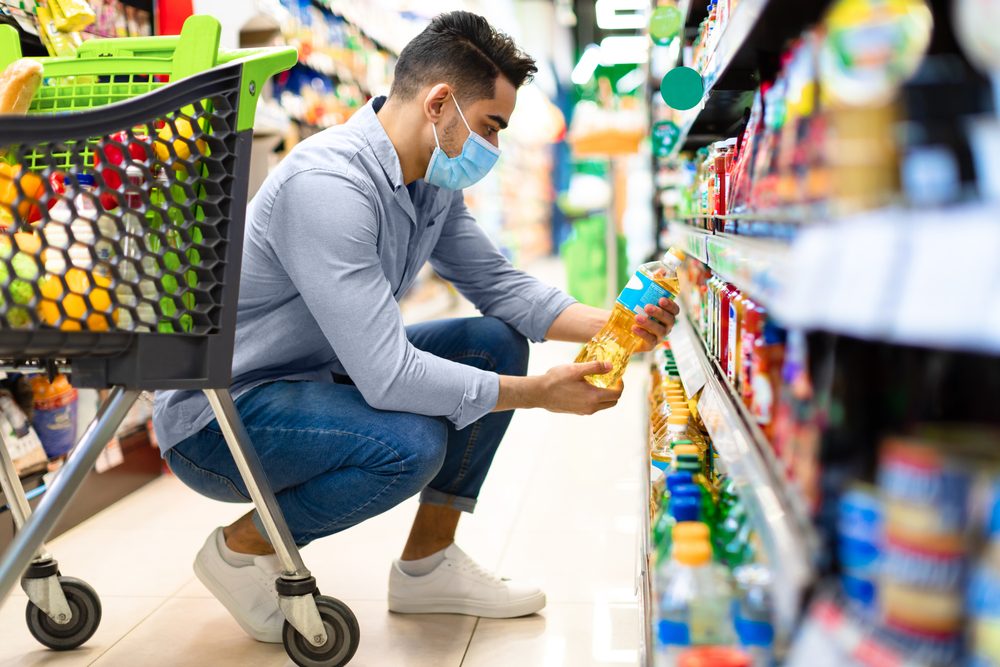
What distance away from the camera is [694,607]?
122 centimetres

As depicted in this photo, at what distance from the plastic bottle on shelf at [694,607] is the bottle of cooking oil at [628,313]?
82cm

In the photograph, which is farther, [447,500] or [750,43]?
[447,500]

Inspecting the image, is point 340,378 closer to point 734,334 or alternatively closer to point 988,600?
point 734,334

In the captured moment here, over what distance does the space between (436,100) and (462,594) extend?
42.3 inches

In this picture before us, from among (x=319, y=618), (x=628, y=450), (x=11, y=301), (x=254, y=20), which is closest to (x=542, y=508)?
(x=628, y=450)

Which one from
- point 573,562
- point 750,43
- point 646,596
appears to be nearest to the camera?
point 750,43

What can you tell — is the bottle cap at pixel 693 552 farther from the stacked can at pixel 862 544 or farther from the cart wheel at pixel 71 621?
the cart wheel at pixel 71 621

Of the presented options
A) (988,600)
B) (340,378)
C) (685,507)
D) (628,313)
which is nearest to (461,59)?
(628,313)

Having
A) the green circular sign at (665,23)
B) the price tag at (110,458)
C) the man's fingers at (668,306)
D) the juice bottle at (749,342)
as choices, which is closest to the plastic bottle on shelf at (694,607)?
the juice bottle at (749,342)

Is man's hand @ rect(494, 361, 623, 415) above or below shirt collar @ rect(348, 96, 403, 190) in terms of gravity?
below

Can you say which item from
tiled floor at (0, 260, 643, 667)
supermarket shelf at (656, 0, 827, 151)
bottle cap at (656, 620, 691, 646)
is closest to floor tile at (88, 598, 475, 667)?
tiled floor at (0, 260, 643, 667)

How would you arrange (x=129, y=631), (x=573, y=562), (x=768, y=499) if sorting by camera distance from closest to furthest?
(x=768, y=499), (x=129, y=631), (x=573, y=562)

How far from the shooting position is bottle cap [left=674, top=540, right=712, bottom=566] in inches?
46.9

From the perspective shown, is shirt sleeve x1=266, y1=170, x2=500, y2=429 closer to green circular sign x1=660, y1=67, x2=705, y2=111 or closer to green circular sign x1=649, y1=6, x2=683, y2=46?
green circular sign x1=660, y1=67, x2=705, y2=111
